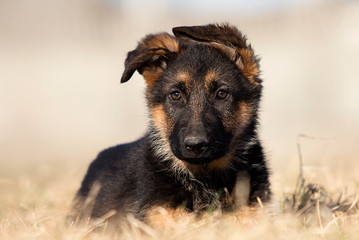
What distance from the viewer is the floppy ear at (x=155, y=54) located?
18.3 ft

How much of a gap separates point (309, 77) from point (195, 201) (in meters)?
16.5

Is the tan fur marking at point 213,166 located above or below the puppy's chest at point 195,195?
above

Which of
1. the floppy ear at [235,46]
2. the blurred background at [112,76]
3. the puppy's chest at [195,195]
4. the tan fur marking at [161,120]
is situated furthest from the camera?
the blurred background at [112,76]

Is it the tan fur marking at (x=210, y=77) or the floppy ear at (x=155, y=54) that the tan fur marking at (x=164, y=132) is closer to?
the floppy ear at (x=155, y=54)

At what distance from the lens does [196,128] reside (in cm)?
506

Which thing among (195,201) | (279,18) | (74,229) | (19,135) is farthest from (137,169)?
(279,18)

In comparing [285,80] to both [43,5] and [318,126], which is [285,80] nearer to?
[318,126]

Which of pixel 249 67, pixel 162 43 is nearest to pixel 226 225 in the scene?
pixel 249 67

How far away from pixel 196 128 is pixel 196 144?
0.59 ft

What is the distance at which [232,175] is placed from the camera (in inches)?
215

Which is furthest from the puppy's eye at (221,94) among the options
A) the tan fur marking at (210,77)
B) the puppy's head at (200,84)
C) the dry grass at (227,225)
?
the dry grass at (227,225)

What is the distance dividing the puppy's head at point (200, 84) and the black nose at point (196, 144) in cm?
19

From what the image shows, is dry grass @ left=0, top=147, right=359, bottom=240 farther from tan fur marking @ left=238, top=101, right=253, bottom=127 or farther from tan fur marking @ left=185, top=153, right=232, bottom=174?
tan fur marking @ left=238, top=101, right=253, bottom=127

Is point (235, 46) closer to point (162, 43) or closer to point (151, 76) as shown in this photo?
point (162, 43)
